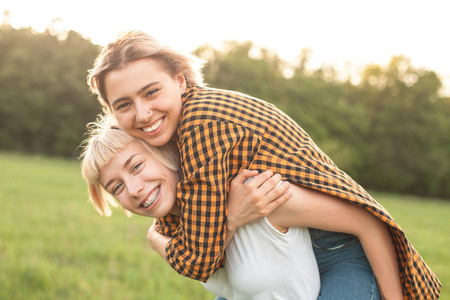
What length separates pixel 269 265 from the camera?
226cm

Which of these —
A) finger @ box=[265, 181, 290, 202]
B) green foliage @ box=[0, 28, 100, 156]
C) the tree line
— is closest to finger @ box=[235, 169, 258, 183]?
finger @ box=[265, 181, 290, 202]

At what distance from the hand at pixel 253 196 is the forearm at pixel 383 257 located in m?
0.48

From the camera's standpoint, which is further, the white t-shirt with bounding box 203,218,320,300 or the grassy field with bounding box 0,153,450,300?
the grassy field with bounding box 0,153,450,300

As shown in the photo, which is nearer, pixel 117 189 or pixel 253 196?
pixel 253 196

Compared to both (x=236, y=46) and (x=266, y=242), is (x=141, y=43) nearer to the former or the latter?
(x=266, y=242)

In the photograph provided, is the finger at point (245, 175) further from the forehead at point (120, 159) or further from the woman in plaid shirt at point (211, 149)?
the forehead at point (120, 159)

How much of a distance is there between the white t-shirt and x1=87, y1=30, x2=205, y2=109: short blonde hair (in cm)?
103

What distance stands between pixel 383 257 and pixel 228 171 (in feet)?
2.94

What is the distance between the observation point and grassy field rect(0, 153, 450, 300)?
181 inches

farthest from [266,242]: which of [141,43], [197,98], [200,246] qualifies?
A: [141,43]

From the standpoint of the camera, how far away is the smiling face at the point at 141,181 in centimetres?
255

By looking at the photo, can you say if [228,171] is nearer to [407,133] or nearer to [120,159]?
[120,159]

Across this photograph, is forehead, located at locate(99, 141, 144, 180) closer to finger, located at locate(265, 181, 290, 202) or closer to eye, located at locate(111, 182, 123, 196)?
eye, located at locate(111, 182, 123, 196)

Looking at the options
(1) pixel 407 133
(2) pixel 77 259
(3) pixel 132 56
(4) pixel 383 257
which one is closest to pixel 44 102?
(1) pixel 407 133
